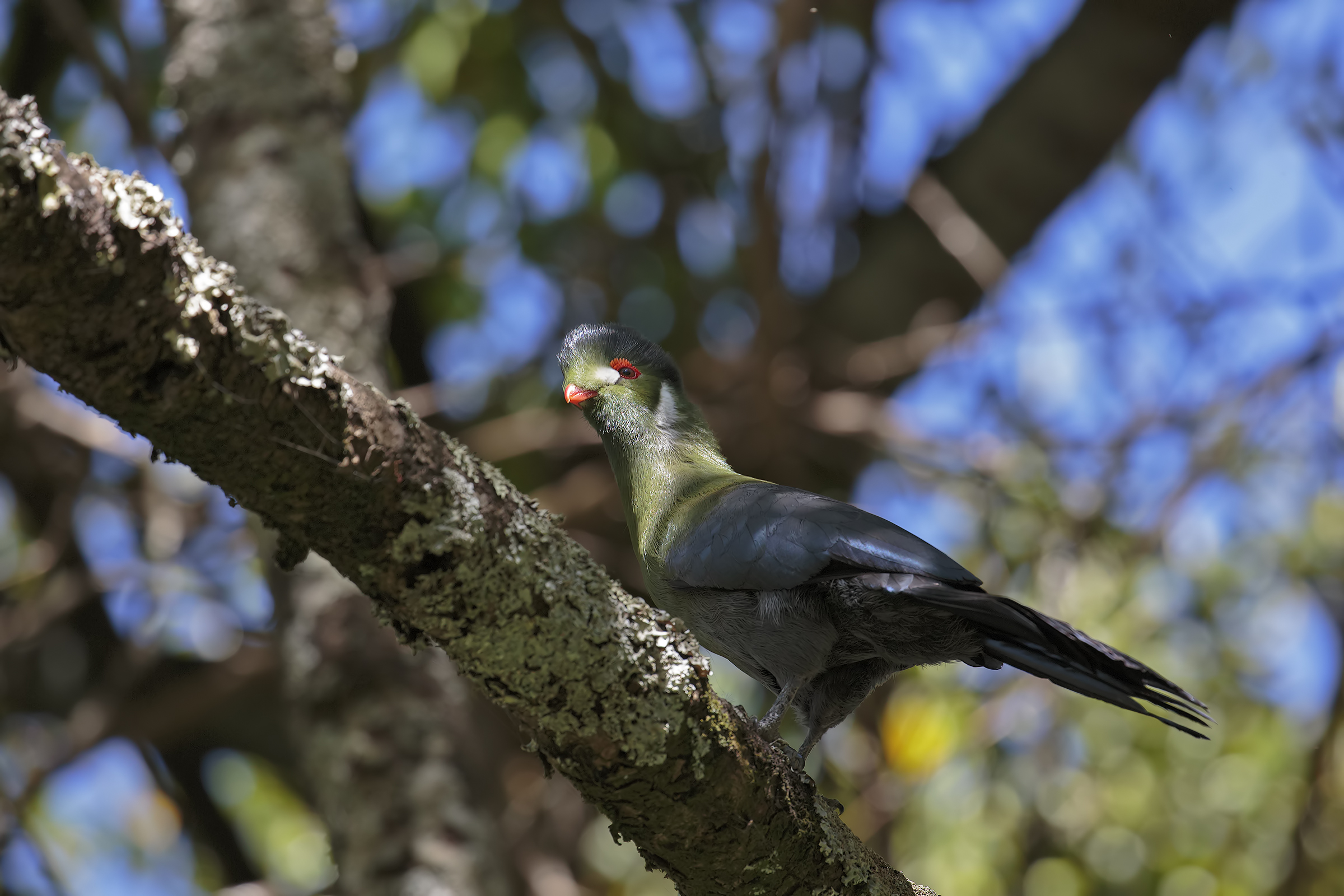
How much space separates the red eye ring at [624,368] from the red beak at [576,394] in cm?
10

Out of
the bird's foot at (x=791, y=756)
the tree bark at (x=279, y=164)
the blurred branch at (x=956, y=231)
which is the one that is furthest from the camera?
the blurred branch at (x=956, y=231)

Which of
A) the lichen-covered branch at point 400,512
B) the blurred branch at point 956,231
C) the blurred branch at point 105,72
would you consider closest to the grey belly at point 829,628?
the lichen-covered branch at point 400,512

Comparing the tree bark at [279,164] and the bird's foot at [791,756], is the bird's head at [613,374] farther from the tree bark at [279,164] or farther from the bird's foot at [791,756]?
the bird's foot at [791,756]

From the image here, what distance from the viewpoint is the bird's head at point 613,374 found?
9.98ft

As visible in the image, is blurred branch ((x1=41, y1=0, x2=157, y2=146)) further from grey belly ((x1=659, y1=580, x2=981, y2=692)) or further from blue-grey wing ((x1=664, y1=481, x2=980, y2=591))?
grey belly ((x1=659, y1=580, x2=981, y2=692))

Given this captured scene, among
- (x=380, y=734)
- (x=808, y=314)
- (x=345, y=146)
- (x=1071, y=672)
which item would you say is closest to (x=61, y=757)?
(x=380, y=734)

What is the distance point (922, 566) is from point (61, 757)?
3.78 meters

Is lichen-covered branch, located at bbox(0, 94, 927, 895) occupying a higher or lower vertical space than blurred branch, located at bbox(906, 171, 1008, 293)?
higher

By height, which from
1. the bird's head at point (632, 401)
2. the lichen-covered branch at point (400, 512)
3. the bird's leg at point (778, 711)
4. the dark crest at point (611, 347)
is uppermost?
the lichen-covered branch at point (400, 512)

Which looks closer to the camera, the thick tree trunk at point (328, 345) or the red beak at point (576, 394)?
the red beak at point (576, 394)

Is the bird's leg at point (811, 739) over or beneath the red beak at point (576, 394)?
beneath

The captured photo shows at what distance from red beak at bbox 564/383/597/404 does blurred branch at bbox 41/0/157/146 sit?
2.66m

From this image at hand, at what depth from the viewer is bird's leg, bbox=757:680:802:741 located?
215 cm

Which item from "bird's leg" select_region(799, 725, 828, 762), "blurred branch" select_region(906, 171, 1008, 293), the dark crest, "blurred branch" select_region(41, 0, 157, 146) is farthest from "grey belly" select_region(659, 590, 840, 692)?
"blurred branch" select_region(41, 0, 157, 146)
